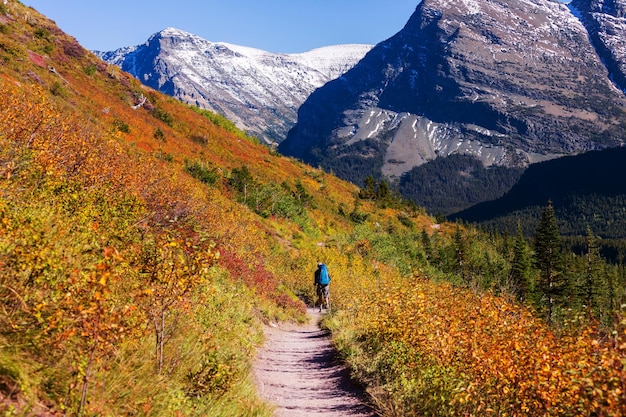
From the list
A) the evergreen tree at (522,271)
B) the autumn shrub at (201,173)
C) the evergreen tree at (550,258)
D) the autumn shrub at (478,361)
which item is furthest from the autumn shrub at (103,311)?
the evergreen tree at (550,258)

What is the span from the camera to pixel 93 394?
13.3 feet

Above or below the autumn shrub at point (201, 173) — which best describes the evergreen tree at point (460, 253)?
below

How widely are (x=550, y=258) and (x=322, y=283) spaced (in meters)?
58.7

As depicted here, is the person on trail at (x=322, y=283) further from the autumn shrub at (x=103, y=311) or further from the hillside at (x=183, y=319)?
the autumn shrub at (x=103, y=311)

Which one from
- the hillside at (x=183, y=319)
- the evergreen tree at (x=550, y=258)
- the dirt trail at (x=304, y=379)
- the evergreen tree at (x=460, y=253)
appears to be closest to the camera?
the hillside at (x=183, y=319)

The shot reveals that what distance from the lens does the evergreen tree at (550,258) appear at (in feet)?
214

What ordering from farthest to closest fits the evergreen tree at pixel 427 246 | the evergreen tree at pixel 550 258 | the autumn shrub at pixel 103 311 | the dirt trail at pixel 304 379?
the evergreen tree at pixel 550 258 → the evergreen tree at pixel 427 246 → the dirt trail at pixel 304 379 → the autumn shrub at pixel 103 311

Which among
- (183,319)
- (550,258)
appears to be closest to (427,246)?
A: (550,258)

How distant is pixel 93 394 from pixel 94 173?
8.48m

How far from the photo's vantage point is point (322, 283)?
57.6 feet

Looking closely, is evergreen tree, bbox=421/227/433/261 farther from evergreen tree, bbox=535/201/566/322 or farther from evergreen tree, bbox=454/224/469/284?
evergreen tree, bbox=535/201/566/322

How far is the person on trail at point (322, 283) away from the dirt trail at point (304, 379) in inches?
161

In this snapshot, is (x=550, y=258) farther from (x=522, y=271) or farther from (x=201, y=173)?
(x=201, y=173)

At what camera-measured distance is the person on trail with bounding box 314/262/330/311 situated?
17500 mm
